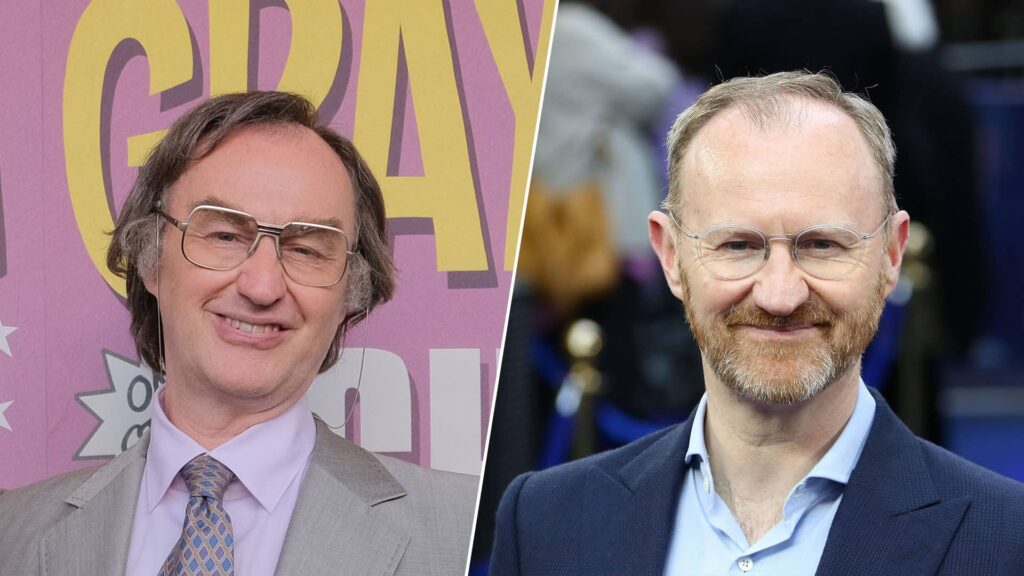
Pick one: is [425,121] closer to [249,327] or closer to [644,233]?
[249,327]

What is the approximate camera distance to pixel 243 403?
10.8ft

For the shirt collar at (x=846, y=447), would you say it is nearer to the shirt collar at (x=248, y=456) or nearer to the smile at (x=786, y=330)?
the smile at (x=786, y=330)

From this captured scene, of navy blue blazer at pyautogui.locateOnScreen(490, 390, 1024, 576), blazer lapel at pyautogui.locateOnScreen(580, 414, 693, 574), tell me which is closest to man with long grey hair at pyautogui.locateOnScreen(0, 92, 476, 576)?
navy blue blazer at pyautogui.locateOnScreen(490, 390, 1024, 576)

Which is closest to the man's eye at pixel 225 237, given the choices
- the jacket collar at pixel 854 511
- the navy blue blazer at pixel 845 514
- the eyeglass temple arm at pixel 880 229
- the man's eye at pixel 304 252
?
the man's eye at pixel 304 252

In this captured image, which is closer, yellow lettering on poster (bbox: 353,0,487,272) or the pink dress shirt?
the pink dress shirt

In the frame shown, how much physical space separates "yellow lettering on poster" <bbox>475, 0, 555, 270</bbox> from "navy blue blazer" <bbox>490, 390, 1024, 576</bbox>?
63 cm

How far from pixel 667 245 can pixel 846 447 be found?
54 centimetres

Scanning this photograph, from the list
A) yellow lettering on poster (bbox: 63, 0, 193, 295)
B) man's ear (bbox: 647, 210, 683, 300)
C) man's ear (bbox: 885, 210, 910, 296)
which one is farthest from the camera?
yellow lettering on poster (bbox: 63, 0, 193, 295)

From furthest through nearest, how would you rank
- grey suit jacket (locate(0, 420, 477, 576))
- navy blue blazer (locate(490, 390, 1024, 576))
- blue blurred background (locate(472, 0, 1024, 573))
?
blue blurred background (locate(472, 0, 1024, 573))
grey suit jacket (locate(0, 420, 477, 576))
navy blue blazer (locate(490, 390, 1024, 576))

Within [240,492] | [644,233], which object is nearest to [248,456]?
[240,492]

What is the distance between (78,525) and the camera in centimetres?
316

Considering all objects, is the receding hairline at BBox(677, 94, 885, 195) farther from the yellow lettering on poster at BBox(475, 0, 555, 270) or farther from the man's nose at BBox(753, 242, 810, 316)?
the yellow lettering on poster at BBox(475, 0, 555, 270)

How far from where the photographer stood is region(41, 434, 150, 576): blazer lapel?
3.11 metres

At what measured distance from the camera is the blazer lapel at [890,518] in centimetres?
268
